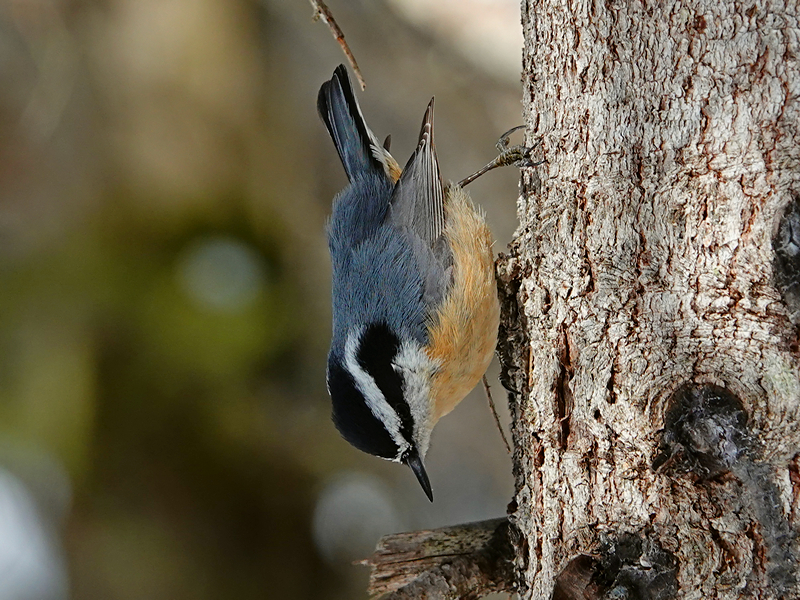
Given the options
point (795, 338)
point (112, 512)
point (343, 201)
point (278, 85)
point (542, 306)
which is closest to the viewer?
point (795, 338)

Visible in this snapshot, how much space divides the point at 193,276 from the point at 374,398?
4.31 feet

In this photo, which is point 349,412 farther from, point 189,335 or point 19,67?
point 19,67

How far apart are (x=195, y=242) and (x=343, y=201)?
94 cm

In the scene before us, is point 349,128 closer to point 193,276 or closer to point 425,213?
point 425,213

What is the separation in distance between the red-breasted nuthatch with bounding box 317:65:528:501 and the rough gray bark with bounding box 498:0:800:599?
20.5 inches

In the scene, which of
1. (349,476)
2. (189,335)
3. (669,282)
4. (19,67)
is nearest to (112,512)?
(189,335)

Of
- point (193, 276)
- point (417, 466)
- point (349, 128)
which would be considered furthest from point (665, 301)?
point (193, 276)

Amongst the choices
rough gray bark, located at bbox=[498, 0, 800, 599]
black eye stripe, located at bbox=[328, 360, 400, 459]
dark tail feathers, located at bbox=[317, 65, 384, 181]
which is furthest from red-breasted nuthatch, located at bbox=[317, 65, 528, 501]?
rough gray bark, located at bbox=[498, 0, 800, 599]

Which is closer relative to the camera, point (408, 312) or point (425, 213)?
point (408, 312)

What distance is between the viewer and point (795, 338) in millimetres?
1051

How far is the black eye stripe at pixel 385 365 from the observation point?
1938mm

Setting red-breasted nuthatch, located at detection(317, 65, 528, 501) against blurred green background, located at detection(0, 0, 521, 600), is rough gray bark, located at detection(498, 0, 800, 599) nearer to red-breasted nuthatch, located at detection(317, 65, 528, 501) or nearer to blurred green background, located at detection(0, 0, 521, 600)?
red-breasted nuthatch, located at detection(317, 65, 528, 501)

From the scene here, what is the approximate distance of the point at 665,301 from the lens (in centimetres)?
121

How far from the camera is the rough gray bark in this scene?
1068 mm
